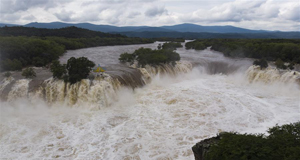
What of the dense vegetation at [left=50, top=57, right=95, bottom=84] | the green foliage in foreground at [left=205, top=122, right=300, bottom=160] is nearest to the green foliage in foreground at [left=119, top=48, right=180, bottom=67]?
the dense vegetation at [left=50, top=57, right=95, bottom=84]

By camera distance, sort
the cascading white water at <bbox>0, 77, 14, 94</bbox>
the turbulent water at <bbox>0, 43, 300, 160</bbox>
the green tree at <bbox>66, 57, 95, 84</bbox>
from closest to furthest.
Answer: the turbulent water at <bbox>0, 43, 300, 160</bbox> < the cascading white water at <bbox>0, 77, 14, 94</bbox> < the green tree at <bbox>66, 57, 95, 84</bbox>

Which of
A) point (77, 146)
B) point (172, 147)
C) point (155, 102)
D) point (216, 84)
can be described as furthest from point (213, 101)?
point (77, 146)

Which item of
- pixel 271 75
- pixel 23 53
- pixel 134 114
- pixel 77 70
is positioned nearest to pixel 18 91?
pixel 77 70

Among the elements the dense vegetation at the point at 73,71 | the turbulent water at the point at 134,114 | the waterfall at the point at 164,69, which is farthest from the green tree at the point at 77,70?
the waterfall at the point at 164,69

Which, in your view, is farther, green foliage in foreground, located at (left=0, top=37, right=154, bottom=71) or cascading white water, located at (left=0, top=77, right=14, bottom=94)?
green foliage in foreground, located at (left=0, top=37, right=154, bottom=71)

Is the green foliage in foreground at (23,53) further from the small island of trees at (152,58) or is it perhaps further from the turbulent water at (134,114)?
the small island of trees at (152,58)

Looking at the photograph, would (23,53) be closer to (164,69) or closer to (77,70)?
(77,70)

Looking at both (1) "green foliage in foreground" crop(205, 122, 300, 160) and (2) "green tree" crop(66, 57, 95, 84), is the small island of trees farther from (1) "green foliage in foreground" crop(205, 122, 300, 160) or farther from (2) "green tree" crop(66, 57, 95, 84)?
(1) "green foliage in foreground" crop(205, 122, 300, 160)
